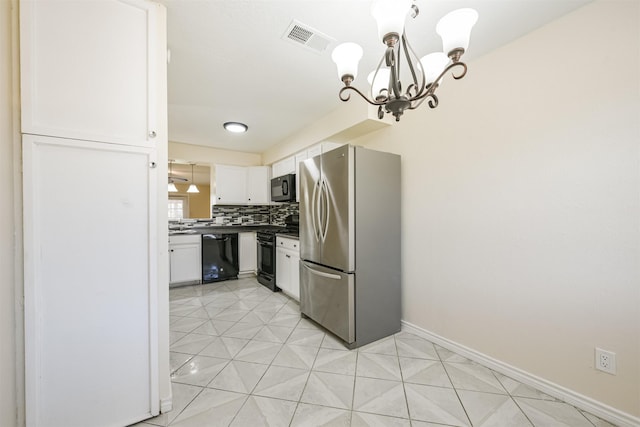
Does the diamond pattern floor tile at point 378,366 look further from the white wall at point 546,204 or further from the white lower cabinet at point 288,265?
the white lower cabinet at point 288,265

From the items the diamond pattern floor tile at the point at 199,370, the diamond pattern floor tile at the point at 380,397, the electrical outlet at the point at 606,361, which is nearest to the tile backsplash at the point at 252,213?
the diamond pattern floor tile at the point at 199,370

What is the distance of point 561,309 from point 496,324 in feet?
1.32

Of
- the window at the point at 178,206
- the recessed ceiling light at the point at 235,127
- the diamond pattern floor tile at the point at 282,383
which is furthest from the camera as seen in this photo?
the window at the point at 178,206

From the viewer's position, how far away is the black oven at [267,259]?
3588mm

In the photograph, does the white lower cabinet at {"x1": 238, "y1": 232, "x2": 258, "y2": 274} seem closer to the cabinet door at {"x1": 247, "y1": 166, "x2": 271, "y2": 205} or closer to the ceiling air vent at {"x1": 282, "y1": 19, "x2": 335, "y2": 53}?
the cabinet door at {"x1": 247, "y1": 166, "x2": 271, "y2": 205}

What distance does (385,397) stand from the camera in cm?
149

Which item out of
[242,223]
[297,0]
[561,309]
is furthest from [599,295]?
[242,223]

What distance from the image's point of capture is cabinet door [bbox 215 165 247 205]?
4352 mm

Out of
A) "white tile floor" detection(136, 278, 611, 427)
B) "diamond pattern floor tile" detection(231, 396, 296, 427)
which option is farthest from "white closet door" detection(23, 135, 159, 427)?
"diamond pattern floor tile" detection(231, 396, 296, 427)

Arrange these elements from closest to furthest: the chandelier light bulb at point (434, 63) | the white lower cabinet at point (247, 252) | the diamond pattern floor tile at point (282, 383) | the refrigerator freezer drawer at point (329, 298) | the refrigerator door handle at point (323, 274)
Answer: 1. the chandelier light bulb at point (434, 63)
2. the diamond pattern floor tile at point (282, 383)
3. the refrigerator freezer drawer at point (329, 298)
4. the refrigerator door handle at point (323, 274)
5. the white lower cabinet at point (247, 252)

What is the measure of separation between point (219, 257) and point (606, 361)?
13.8ft

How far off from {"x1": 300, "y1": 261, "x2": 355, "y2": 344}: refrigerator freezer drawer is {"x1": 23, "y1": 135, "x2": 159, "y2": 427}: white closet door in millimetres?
1322

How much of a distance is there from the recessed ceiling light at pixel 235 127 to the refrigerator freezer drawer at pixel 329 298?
2.03 metres

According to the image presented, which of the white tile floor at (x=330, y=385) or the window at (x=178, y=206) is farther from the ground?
the window at (x=178, y=206)
